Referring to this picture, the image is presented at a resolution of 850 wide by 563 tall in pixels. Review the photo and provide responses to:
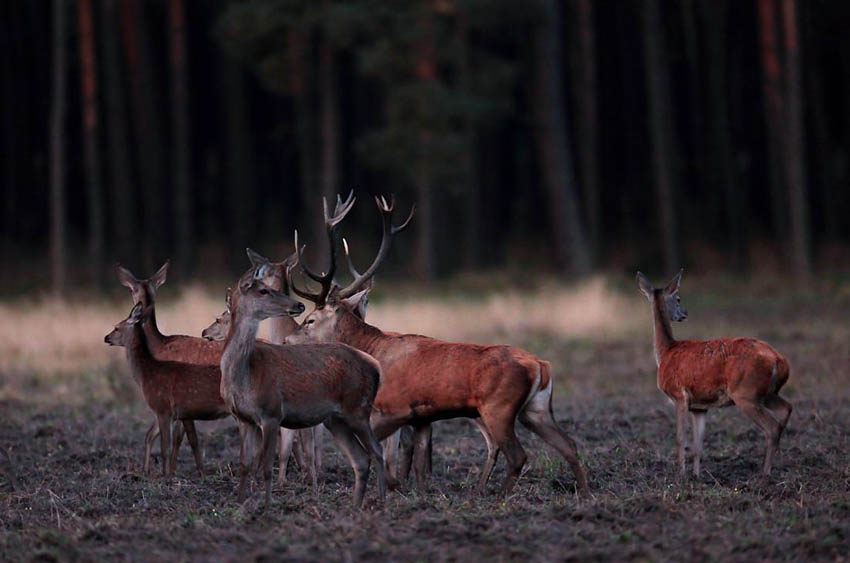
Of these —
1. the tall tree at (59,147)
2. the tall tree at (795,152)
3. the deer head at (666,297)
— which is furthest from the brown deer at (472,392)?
the tall tree at (795,152)

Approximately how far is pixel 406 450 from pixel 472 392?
1007 mm

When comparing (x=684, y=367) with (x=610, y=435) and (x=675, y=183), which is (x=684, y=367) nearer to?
(x=610, y=435)

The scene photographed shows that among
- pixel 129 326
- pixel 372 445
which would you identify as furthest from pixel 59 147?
pixel 372 445

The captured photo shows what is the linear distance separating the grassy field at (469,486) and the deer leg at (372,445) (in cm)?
14

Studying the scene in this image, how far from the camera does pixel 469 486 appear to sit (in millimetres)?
9484

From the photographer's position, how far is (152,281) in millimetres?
10930

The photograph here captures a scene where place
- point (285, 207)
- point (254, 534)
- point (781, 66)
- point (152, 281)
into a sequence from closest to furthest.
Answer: point (254, 534), point (152, 281), point (781, 66), point (285, 207)

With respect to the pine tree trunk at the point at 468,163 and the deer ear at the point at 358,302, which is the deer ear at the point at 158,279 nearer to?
the deer ear at the point at 358,302

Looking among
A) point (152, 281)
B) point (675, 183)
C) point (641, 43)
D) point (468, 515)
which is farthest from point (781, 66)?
point (468, 515)

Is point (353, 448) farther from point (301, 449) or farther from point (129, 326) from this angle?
point (129, 326)

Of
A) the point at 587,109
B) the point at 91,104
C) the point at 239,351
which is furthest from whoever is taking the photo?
the point at 587,109

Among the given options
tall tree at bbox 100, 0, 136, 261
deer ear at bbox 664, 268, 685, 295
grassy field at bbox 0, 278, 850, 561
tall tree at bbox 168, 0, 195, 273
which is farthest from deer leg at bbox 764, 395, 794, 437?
tall tree at bbox 168, 0, 195, 273

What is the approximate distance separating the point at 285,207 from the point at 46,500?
34.4 metres

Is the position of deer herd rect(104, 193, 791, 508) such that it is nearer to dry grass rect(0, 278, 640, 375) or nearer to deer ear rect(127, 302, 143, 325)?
deer ear rect(127, 302, 143, 325)
